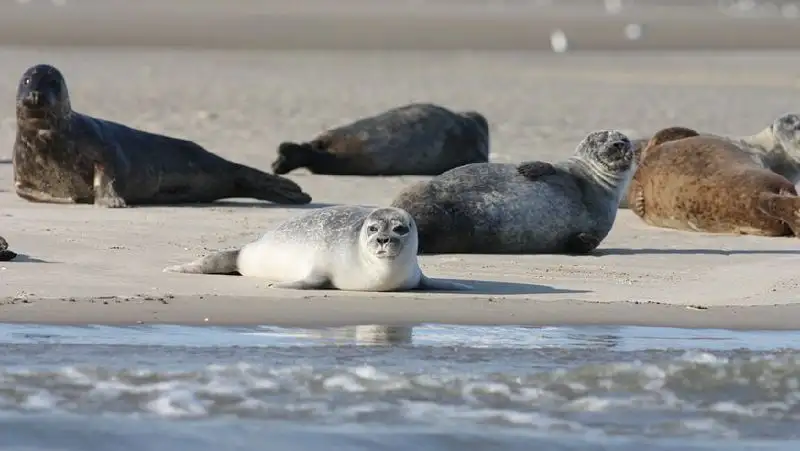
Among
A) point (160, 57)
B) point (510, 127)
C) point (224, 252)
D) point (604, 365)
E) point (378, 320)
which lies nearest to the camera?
point (604, 365)

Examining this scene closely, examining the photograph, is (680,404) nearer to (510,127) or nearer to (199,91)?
(510,127)

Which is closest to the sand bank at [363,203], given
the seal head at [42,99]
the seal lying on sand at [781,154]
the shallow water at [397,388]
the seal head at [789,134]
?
the shallow water at [397,388]

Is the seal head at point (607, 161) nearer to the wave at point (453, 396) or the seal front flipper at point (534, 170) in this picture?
the seal front flipper at point (534, 170)

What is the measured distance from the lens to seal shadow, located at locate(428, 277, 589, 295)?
7652mm

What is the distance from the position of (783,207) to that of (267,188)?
10.1 feet

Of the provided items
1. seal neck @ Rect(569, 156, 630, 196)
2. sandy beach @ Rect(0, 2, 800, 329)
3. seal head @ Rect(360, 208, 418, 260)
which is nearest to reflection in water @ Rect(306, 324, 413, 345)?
sandy beach @ Rect(0, 2, 800, 329)

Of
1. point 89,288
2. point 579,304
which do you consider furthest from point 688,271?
point 89,288

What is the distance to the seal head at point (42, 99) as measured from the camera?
11.1 m

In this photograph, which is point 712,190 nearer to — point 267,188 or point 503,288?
point 267,188

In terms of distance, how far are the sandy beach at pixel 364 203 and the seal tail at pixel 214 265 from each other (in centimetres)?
9

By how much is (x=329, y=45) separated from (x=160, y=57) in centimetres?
476

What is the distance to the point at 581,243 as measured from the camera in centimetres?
896

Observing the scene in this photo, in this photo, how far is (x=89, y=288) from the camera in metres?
7.45

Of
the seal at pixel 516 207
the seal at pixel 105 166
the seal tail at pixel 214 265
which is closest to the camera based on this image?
the seal tail at pixel 214 265
